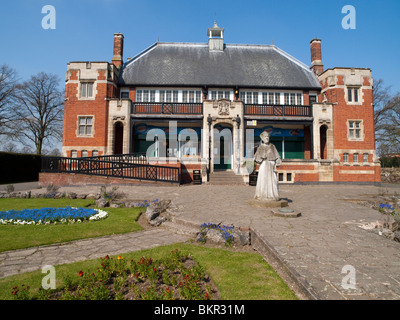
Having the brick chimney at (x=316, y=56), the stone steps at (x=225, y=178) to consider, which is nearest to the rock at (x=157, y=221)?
the stone steps at (x=225, y=178)

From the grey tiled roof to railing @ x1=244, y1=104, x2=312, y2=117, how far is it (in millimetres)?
2538

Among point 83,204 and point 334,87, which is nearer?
point 83,204

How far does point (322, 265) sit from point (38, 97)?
40.9m

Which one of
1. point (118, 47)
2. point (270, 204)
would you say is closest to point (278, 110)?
point (270, 204)

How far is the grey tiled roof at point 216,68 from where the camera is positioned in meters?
22.3

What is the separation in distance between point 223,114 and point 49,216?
15929mm

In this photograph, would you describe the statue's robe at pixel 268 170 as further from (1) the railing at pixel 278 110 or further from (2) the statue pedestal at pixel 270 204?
(1) the railing at pixel 278 110

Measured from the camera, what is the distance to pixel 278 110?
21125 mm

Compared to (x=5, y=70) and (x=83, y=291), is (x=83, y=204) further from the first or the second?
(x=5, y=70)

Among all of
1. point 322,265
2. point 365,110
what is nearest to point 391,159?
point 365,110

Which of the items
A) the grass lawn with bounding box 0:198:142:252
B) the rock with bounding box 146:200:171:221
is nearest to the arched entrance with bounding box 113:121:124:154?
the rock with bounding box 146:200:171:221

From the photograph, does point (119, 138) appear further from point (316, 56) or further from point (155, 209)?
point (316, 56)

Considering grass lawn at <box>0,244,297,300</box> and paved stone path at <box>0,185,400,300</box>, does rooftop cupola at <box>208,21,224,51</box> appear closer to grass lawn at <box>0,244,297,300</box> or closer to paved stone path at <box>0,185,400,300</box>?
paved stone path at <box>0,185,400,300</box>

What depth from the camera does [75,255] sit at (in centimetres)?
446
